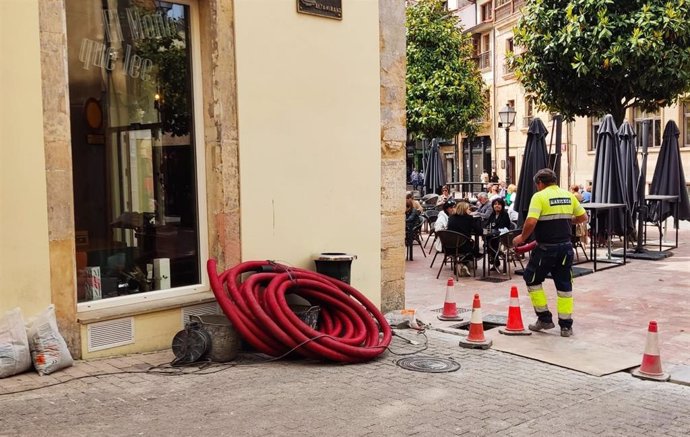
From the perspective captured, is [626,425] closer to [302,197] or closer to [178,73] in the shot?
[302,197]

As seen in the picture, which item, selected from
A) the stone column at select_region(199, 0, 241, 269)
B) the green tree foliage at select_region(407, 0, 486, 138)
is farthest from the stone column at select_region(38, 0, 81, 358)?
the green tree foliage at select_region(407, 0, 486, 138)

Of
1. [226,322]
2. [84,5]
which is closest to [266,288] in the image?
[226,322]

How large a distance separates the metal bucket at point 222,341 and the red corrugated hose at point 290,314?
0.12 metres

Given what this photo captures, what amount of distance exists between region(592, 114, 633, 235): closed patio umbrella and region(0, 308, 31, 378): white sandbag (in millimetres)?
9995

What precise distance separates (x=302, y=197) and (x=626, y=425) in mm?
3888

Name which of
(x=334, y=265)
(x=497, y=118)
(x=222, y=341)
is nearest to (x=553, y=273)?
(x=334, y=265)

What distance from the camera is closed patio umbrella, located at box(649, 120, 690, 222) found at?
14594 millimetres

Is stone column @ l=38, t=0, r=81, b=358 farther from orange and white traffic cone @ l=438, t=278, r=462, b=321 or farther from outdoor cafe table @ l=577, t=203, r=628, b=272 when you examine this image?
outdoor cafe table @ l=577, t=203, r=628, b=272

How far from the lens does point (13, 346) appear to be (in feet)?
16.8

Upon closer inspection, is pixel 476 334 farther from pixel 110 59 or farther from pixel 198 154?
pixel 110 59

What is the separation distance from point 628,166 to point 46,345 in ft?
37.0

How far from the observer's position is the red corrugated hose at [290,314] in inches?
224

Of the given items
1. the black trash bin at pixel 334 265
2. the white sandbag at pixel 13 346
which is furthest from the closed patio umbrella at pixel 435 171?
the white sandbag at pixel 13 346

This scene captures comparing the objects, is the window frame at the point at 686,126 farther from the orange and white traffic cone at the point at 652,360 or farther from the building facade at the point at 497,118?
the orange and white traffic cone at the point at 652,360
